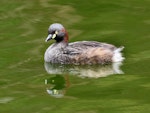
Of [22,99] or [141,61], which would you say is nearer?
[22,99]

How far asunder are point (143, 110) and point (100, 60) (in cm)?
307

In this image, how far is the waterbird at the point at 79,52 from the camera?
13463 millimetres

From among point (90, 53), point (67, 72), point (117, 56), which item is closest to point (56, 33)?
point (90, 53)

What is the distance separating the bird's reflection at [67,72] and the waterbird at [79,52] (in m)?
0.12

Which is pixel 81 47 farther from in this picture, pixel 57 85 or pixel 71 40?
pixel 71 40

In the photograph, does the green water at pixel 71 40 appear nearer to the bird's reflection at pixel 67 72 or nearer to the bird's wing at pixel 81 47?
the bird's reflection at pixel 67 72

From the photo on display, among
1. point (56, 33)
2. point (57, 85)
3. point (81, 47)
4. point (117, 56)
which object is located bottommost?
point (57, 85)

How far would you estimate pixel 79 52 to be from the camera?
13.6m

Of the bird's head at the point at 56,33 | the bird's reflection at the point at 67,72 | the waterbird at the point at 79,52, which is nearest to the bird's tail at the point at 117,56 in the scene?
the waterbird at the point at 79,52

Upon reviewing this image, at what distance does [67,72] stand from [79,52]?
650mm

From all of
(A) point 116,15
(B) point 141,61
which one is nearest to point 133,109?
(B) point 141,61

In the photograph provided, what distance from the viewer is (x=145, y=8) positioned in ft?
60.5

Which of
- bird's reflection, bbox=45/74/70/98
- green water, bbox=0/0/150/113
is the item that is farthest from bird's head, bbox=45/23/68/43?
bird's reflection, bbox=45/74/70/98

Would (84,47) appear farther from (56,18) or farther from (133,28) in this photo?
(56,18)
